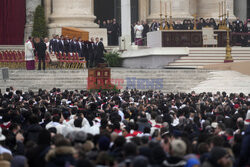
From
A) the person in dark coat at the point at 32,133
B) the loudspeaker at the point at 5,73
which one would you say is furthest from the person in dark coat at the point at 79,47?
the person in dark coat at the point at 32,133

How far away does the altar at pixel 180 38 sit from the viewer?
35188 mm

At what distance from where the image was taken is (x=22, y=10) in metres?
39.7

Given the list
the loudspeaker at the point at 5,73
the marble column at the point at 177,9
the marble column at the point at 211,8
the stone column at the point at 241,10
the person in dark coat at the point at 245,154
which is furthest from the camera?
the stone column at the point at 241,10

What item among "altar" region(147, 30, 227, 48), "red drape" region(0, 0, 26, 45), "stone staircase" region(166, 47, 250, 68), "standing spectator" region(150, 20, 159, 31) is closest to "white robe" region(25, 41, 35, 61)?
"stone staircase" region(166, 47, 250, 68)

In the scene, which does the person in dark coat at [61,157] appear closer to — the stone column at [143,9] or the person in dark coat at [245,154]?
the person in dark coat at [245,154]

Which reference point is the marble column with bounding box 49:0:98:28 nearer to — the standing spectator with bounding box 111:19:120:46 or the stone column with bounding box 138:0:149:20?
the standing spectator with bounding box 111:19:120:46

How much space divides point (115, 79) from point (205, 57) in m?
6.82

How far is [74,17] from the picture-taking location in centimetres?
3812

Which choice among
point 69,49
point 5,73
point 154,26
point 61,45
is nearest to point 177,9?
point 154,26

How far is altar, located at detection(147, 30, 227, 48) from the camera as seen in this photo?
35188 millimetres

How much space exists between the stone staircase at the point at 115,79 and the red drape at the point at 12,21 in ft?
35.0

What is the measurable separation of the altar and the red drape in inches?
347

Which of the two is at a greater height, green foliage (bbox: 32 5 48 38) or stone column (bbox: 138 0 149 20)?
stone column (bbox: 138 0 149 20)

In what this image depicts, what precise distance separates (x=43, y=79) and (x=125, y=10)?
9801mm
